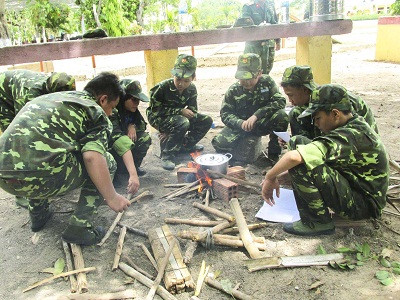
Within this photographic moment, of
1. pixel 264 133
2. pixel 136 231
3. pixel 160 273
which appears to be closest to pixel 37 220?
pixel 136 231

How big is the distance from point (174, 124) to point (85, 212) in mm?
2423

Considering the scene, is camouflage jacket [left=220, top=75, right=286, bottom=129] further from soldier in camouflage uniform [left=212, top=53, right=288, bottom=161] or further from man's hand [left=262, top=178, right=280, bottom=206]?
man's hand [left=262, top=178, right=280, bottom=206]

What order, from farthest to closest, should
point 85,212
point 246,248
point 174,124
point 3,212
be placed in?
point 174,124 < point 3,212 < point 85,212 < point 246,248

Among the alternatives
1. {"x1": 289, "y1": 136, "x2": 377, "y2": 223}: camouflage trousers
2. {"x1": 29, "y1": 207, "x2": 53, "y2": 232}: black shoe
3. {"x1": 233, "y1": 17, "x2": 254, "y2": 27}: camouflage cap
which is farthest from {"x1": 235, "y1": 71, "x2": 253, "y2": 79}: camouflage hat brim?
{"x1": 29, "y1": 207, "x2": 53, "y2": 232}: black shoe

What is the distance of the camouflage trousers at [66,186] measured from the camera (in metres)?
3.19

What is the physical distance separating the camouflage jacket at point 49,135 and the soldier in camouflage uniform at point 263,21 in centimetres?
565

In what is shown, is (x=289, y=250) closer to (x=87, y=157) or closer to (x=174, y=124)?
(x=87, y=157)

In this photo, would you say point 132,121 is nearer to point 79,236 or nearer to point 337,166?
point 79,236

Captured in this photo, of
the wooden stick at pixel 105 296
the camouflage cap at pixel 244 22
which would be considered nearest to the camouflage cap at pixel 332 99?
A: the wooden stick at pixel 105 296

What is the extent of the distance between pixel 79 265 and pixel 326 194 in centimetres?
218

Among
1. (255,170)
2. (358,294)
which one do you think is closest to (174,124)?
(255,170)

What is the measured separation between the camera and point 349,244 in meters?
3.45

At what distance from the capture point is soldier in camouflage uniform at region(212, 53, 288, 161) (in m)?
5.46

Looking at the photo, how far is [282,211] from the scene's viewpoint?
13.1 feet
